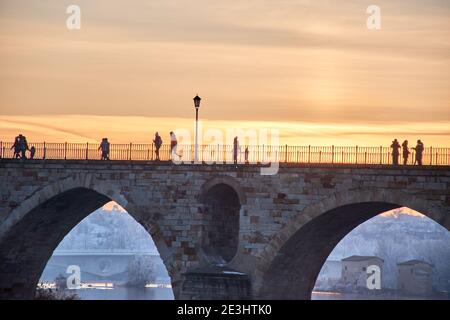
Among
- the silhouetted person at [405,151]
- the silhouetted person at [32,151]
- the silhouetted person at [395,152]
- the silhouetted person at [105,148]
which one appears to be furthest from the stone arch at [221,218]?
the silhouetted person at [32,151]

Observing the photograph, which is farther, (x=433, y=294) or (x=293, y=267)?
(x=433, y=294)

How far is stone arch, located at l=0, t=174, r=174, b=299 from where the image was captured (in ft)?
227

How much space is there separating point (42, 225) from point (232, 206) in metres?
11.7

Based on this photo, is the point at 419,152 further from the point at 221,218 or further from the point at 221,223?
the point at 221,223

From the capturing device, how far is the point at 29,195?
7119 centimetres

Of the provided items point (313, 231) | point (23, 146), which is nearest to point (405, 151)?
point (313, 231)

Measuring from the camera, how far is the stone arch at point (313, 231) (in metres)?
61.7

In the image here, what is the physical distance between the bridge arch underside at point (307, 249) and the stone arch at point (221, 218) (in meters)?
A: 2.70

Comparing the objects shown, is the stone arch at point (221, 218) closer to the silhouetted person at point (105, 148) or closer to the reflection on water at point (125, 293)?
the silhouetted person at point (105, 148)

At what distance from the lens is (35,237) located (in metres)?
74.8

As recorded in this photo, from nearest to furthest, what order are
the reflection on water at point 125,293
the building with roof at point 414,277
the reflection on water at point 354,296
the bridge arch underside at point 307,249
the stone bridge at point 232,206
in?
the stone bridge at point 232,206
the bridge arch underside at point 307,249
the reflection on water at point 125,293
the reflection on water at point 354,296
the building with roof at point 414,277
